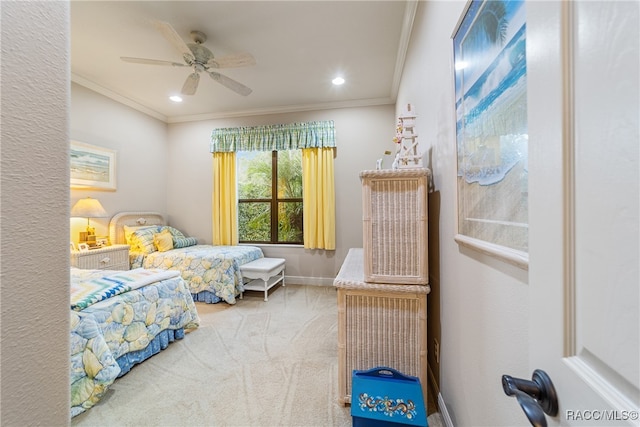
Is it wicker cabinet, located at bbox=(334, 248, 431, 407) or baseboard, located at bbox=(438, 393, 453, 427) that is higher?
wicker cabinet, located at bbox=(334, 248, 431, 407)

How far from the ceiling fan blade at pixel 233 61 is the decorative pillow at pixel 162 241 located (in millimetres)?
2549

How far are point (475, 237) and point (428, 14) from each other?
1.56m

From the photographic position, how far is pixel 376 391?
131 centimetres

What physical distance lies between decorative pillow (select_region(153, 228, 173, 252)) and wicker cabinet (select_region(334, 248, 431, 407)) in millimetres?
3281

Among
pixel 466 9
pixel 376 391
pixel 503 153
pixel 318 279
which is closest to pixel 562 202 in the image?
pixel 503 153

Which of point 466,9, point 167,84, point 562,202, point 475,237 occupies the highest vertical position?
point 167,84

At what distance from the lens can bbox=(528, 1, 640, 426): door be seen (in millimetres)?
303

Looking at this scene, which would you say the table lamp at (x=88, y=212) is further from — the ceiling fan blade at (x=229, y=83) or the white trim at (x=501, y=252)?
the white trim at (x=501, y=252)

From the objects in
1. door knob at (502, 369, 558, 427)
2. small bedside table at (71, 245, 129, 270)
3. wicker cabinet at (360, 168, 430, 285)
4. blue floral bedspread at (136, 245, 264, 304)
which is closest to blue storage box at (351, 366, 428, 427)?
wicker cabinet at (360, 168, 430, 285)

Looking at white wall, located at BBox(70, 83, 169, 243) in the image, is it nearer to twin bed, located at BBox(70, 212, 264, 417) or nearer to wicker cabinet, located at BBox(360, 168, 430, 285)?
twin bed, located at BBox(70, 212, 264, 417)

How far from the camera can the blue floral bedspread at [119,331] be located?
1525 mm

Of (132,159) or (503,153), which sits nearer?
(503,153)

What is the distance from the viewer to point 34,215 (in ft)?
1.80

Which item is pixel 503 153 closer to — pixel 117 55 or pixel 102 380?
pixel 102 380
